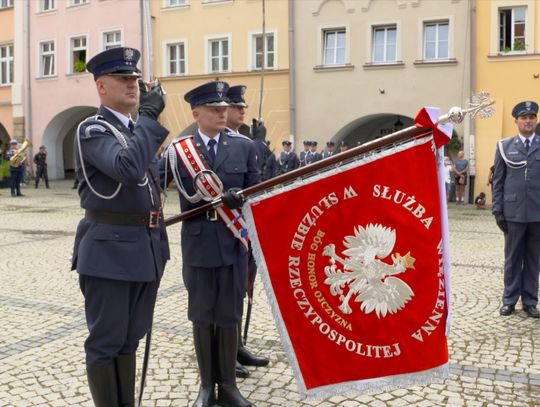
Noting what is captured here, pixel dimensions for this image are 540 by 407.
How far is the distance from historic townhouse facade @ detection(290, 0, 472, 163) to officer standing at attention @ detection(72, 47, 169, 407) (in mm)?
18448

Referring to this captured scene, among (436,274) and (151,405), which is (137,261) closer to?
(151,405)

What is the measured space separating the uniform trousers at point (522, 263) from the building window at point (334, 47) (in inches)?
650

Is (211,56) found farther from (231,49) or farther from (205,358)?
(205,358)

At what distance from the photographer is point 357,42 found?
71.3ft

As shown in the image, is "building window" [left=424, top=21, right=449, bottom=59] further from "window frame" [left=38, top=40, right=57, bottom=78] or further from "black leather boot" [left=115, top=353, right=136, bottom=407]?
"black leather boot" [left=115, top=353, right=136, bottom=407]

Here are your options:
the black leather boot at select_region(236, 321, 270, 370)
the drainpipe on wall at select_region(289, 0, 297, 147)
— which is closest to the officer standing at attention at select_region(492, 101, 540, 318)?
the black leather boot at select_region(236, 321, 270, 370)

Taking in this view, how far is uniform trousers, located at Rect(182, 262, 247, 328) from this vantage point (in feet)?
12.8

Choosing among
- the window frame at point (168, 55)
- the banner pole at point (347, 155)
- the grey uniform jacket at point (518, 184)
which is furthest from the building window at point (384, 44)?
the banner pole at point (347, 155)

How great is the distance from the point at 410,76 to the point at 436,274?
18.6 meters

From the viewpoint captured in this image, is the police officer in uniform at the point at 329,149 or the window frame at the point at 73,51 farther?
the window frame at the point at 73,51

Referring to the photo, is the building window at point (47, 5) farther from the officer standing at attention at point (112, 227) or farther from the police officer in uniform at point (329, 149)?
the officer standing at attention at point (112, 227)

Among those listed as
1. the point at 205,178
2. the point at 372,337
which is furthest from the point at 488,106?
the point at 205,178

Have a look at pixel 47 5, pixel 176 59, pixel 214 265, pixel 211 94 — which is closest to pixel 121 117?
pixel 211 94

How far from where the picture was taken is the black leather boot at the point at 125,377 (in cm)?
334
